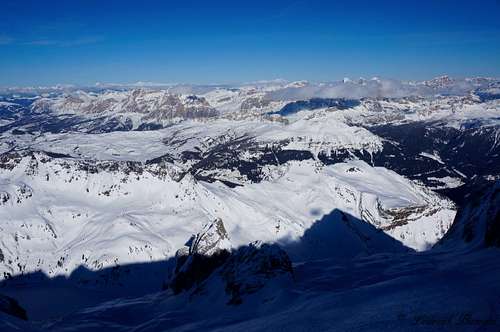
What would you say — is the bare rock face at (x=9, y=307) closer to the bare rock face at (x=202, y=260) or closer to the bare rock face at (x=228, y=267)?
the bare rock face at (x=228, y=267)

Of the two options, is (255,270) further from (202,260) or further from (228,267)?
(202,260)

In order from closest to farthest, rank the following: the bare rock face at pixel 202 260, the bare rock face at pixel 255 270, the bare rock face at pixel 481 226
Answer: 1. the bare rock face at pixel 481 226
2. the bare rock face at pixel 255 270
3. the bare rock face at pixel 202 260

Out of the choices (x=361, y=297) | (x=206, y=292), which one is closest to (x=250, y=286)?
(x=206, y=292)

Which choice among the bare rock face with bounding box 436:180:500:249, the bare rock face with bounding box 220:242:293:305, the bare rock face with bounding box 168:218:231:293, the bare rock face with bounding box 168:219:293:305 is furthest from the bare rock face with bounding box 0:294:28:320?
the bare rock face with bounding box 436:180:500:249

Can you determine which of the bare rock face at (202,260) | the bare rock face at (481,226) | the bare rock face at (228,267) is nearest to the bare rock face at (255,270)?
the bare rock face at (228,267)

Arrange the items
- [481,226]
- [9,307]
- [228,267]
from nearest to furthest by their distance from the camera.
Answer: [9,307] → [481,226] → [228,267]

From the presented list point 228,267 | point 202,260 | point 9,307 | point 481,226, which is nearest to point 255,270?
point 228,267
